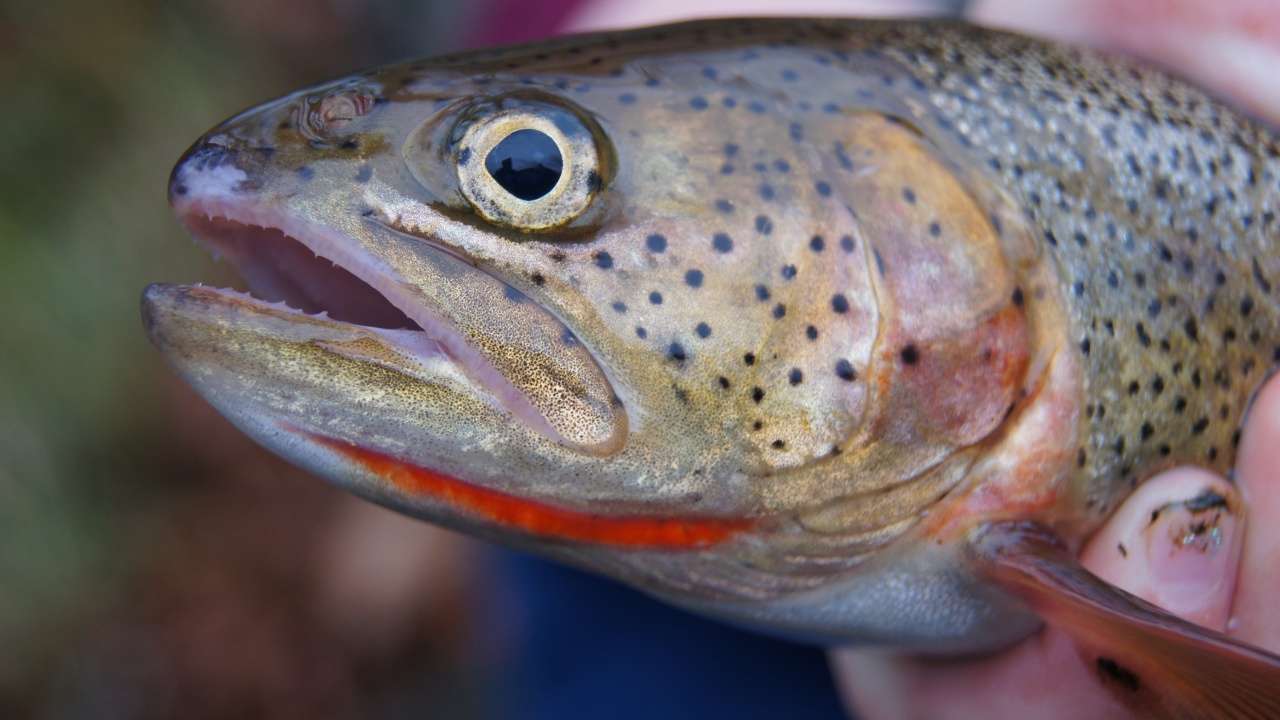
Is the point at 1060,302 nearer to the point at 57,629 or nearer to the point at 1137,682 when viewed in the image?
the point at 1137,682

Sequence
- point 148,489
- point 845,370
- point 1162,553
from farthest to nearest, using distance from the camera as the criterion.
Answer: point 148,489 → point 1162,553 → point 845,370

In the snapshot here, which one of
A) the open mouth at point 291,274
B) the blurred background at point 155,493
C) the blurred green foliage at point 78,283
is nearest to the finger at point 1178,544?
the open mouth at point 291,274

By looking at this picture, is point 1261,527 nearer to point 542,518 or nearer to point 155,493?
point 542,518

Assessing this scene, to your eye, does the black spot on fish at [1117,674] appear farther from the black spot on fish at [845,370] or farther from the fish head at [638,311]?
the black spot on fish at [845,370]

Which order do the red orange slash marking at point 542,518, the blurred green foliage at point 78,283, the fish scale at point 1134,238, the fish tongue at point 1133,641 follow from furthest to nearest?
the blurred green foliage at point 78,283, the fish scale at point 1134,238, the red orange slash marking at point 542,518, the fish tongue at point 1133,641

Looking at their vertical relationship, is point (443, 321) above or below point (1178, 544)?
above

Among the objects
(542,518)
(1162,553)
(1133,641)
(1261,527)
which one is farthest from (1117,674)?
(542,518)

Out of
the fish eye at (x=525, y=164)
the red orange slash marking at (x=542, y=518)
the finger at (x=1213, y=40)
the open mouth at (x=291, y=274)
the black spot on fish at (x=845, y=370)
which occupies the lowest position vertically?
the red orange slash marking at (x=542, y=518)
